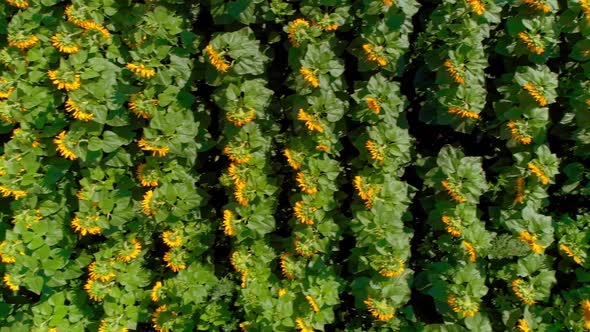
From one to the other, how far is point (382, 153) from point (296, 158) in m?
0.35

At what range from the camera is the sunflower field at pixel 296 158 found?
211 centimetres

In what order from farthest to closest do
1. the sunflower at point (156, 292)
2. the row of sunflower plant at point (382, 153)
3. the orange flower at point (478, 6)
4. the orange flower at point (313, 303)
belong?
the sunflower at point (156, 292), the orange flower at point (313, 303), the row of sunflower plant at point (382, 153), the orange flower at point (478, 6)

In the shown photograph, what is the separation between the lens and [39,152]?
88.3 inches

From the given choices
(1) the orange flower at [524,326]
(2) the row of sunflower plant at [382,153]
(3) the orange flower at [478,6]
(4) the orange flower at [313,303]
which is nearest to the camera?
(3) the orange flower at [478,6]

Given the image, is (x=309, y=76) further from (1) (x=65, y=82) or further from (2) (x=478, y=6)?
(1) (x=65, y=82)

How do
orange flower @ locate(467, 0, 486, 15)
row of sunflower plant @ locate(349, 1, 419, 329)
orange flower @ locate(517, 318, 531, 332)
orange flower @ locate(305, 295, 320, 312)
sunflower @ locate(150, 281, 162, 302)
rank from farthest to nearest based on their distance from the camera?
sunflower @ locate(150, 281, 162, 302), orange flower @ locate(305, 295, 320, 312), orange flower @ locate(517, 318, 531, 332), row of sunflower plant @ locate(349, 1, 419, 329), orange flower @ locate(467, 0, 486, 15)

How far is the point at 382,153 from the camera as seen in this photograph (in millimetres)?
2158

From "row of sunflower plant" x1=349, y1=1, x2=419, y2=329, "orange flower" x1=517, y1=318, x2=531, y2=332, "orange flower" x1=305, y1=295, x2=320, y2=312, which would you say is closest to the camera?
"row of sunflower plant" x1=349, y1=1, x2=419, y2=329

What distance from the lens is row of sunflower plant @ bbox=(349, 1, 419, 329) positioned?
6.88 feet

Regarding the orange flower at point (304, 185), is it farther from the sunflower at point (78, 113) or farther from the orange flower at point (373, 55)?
the sunflower at point (78, 113)

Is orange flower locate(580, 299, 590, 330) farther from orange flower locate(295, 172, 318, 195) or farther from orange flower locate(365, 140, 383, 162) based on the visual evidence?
orange flower locate(295, 172, 318, 195)

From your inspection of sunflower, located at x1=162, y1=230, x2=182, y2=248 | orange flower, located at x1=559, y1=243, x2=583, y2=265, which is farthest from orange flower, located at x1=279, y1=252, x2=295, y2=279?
orange flower, located at x1=559, y1=243, x2=583, y2=265

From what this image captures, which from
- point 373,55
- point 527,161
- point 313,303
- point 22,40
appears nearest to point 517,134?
point 527,161

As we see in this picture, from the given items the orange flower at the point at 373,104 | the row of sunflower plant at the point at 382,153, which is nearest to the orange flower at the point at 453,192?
the row of sunflower plant at the point at 382,153
